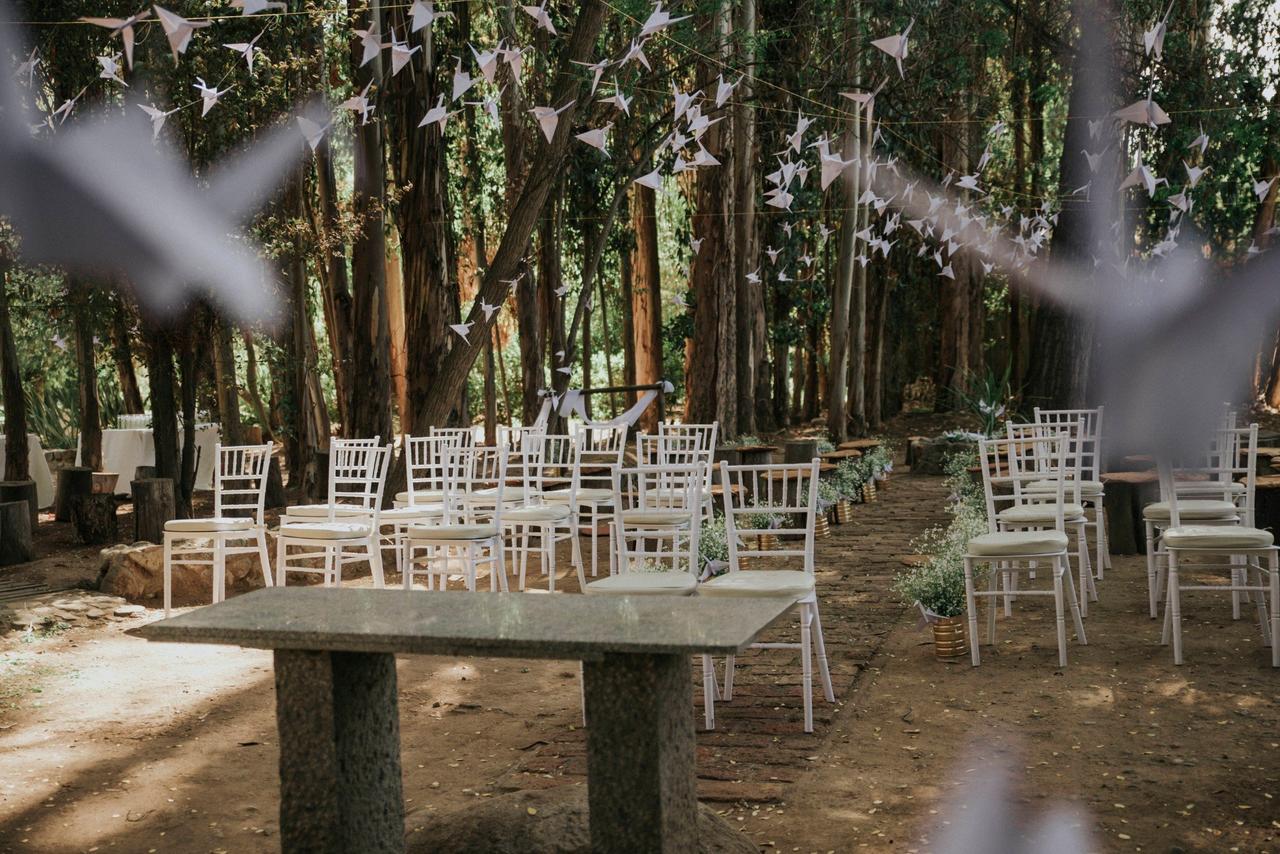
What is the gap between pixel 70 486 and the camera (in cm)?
1191

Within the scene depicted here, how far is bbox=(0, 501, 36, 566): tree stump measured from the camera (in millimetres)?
9492

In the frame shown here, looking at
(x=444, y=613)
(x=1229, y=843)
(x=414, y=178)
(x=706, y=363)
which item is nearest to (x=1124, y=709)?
(x=1229, y=843)

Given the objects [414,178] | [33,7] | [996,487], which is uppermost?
[33,7]

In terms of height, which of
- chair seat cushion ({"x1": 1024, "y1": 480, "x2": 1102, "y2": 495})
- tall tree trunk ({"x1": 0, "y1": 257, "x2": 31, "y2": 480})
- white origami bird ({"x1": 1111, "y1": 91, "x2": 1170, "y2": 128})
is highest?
white origami bird ({"x1": 1111, "y1": 91, "x2": 1170, "y2": 128})

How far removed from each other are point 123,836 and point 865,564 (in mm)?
5896

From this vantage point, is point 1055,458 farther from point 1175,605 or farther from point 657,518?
point 657,518

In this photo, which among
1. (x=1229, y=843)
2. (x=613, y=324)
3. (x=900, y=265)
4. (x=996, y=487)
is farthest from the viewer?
(x=613, y=324)

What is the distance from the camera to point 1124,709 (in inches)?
196

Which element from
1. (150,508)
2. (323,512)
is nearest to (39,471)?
(150,508)

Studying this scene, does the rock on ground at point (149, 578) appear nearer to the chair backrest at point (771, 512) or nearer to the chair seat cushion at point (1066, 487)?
the chair backrest at point (771, 512)

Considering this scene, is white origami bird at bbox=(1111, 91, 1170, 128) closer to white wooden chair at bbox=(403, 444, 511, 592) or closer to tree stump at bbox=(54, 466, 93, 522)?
white wooden chair at bbox=(403, 444, 511, 592)

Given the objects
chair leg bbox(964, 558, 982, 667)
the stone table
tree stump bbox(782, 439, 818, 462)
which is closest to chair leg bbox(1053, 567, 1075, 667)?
chair leg bbox(964, 558, 982, 667)

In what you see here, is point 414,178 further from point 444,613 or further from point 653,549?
point 444,613

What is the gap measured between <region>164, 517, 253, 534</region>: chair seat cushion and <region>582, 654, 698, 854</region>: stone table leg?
4895 mm
